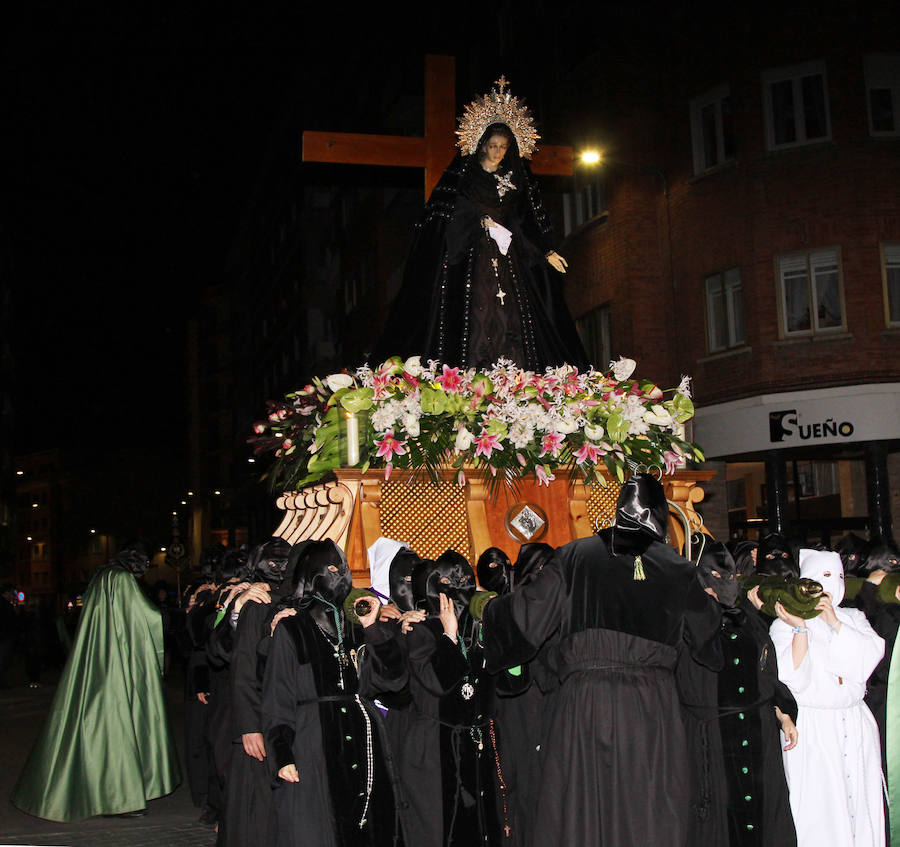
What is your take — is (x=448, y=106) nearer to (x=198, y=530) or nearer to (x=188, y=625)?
(x=188, y=625)

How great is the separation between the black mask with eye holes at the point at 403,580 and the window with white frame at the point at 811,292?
13.8 metres

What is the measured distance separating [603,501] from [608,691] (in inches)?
116

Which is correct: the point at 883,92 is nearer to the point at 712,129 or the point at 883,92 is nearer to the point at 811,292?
the point at 712,129

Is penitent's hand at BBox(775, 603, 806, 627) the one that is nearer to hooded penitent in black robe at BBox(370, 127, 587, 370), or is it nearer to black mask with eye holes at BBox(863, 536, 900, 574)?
black mask with eye holes at BBox(863, 536, 900, 574)

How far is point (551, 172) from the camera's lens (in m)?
10.2

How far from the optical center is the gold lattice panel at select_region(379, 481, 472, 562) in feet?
23.7

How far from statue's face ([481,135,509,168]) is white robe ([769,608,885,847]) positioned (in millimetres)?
4317

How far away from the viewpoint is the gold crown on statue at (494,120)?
879cm

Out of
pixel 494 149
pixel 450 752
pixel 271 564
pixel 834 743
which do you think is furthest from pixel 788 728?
pixel 494 149

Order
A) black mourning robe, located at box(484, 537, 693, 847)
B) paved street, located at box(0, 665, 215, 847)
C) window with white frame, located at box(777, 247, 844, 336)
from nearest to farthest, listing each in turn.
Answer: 1. black mourning robe, located at box(484, 537, 693, 847)
2. paved street, located at box(0, 665, 215, 847)
3. window with white frame, located at box(777, 247, 844, 336)

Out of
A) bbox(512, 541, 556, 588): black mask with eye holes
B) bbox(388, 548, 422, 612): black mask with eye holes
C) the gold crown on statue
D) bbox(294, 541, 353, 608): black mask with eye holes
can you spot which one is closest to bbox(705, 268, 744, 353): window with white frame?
the gold crown on statue

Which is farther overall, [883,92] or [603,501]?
[883,92]

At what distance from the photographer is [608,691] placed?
4988 mm

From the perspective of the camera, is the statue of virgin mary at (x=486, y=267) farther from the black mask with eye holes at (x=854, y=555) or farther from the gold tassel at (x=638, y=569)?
the gold tassel at (x=638, y=569)
